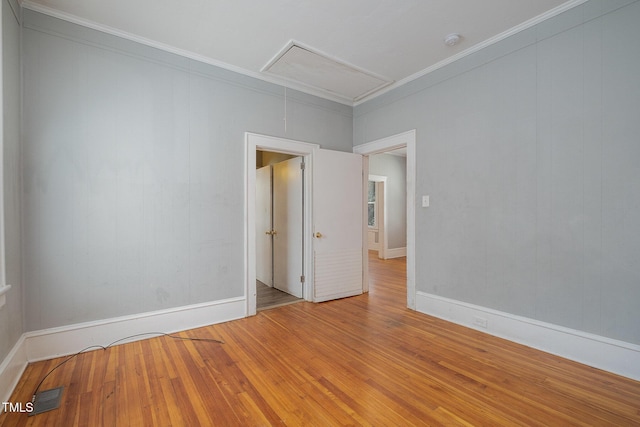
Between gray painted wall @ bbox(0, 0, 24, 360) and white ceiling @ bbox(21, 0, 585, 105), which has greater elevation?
white ceiling @ bbox(21, 0, 585, 105)

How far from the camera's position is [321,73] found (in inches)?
136

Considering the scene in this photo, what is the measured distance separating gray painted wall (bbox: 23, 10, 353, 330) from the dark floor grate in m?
0.70

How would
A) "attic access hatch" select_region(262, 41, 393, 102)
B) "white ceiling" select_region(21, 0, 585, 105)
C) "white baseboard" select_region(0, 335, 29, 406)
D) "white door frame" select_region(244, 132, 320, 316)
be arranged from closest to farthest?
"white baseboard" select_region(0, 335, 29, 406) → "white ceiling" select_region(21, 0, 585, 105) → "attic access hatch" select_region(262, 41, 393, 102) → "white door frame" select_region(244, 132, 320, 316)

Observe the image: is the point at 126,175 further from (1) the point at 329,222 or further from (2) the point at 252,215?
(1) the point at 329,222

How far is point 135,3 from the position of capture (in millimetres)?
2334

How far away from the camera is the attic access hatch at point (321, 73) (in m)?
3.04

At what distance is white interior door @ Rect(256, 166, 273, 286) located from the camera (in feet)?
15.8

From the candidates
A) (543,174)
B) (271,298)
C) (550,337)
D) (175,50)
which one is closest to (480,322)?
(550,337)

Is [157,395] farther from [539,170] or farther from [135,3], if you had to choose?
[539,170]

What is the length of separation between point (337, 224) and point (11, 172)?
10.6 ft

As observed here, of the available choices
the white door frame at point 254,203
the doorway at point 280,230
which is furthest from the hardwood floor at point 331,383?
the doorway at point 280,230

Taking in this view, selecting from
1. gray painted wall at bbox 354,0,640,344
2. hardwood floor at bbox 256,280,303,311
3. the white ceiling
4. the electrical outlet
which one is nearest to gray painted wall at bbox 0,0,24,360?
the white ceiling

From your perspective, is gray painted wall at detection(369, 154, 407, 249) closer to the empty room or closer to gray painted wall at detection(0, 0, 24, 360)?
the empty room

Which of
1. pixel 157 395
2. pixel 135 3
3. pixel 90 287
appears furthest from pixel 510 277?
pixel 135 3
